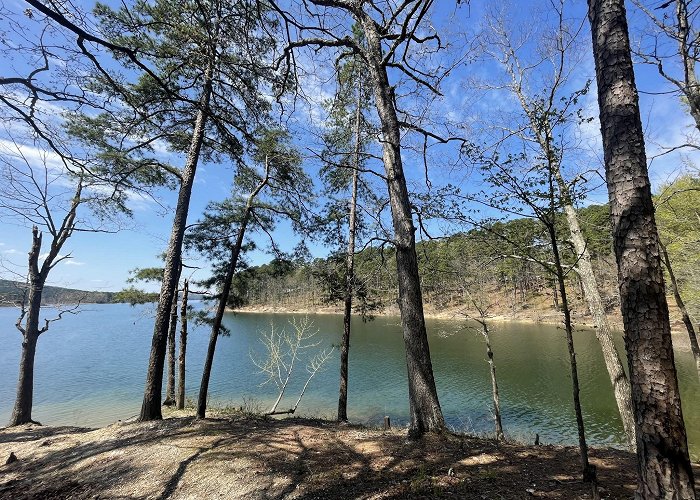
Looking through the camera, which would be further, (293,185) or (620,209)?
(293,185)

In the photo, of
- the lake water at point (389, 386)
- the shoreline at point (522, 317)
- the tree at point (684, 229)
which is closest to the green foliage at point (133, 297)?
the lake water at point (389, 386)

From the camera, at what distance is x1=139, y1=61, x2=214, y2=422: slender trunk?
6281mm

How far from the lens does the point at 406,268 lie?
461cm

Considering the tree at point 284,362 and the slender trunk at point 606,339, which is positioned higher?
the slender trunk at point 606,339

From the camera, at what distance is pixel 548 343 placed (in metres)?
27.8

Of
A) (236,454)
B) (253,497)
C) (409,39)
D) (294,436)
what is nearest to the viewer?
(253,497)

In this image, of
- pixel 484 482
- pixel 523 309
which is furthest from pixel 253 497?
pixel 523 309

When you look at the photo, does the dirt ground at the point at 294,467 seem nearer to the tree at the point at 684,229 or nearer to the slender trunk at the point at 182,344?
the slender trunk at the point at 182,344

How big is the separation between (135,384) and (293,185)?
1723 centimetres

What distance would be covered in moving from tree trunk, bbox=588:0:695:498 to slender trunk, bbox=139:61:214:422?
232 inches

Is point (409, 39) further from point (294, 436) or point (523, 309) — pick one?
point (523, 309)

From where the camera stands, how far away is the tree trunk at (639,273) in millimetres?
1990

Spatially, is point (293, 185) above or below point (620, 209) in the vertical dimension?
above

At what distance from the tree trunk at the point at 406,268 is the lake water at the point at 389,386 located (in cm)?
645
